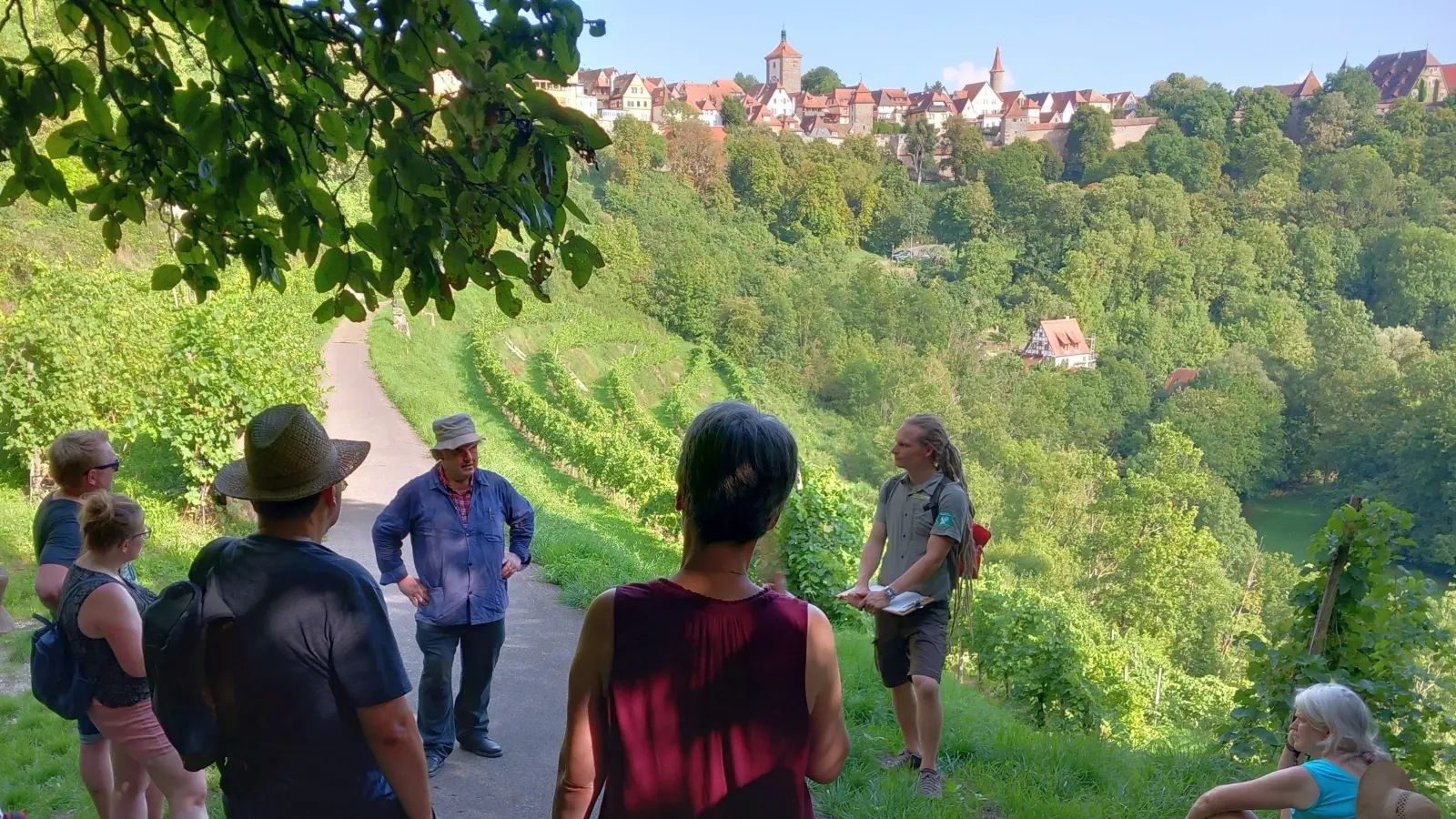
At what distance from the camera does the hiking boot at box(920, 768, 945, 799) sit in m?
4.15

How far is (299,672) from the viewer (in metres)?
2.12

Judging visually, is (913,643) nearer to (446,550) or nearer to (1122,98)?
(446,550)

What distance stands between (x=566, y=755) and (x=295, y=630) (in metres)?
0.65

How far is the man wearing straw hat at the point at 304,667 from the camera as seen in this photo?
2115 mm

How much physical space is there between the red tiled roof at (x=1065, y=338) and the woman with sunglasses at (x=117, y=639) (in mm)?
73376

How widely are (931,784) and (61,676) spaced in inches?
121

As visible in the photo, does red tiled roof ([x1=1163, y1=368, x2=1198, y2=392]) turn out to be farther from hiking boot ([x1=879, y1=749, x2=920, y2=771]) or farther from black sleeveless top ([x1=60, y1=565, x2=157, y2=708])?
black sleeveless top ([x1=60, y1=565, x2=157, y2=708])

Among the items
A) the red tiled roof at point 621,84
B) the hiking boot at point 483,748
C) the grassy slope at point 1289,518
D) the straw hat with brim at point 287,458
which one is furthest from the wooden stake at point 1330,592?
the red tiled roof at point 621,84

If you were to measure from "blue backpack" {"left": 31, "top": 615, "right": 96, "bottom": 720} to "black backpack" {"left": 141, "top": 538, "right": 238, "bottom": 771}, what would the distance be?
1.11 m

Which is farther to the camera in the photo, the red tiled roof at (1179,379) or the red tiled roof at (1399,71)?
the red tiled roof at (1399,71)

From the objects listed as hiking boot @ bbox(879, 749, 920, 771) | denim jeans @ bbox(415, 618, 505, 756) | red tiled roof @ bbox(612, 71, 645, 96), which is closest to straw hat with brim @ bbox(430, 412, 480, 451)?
denim jeans @ bbox(415, 618, 505, 756)

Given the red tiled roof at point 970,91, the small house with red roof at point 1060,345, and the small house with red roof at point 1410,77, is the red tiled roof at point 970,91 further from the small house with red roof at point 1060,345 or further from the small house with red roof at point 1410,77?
the small house with red roof at point 1060,345

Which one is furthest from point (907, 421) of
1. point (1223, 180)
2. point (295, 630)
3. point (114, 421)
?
point (1223, 180)

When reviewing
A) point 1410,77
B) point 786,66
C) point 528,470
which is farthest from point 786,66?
point 528,470
